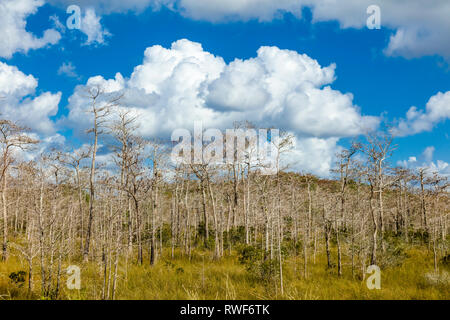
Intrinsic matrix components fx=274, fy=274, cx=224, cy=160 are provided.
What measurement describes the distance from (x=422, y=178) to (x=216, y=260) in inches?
1058

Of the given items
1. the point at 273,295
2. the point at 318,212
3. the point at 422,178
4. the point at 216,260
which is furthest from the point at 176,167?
the point at 422,178

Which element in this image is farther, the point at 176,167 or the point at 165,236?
the point at 165,236

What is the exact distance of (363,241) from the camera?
15688 mm

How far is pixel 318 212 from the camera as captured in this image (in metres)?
28.7

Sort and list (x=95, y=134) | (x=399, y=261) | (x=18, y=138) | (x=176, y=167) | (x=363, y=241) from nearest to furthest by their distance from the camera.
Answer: (x=363, y=241) → (x=399, y=261) → (x=18, y=138) → (x=95, y=134) → (x=176, y=167)
